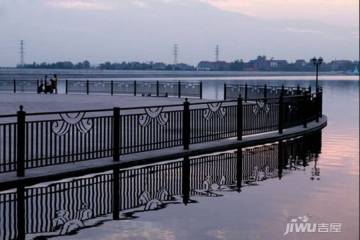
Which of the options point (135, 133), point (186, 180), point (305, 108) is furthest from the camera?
point (305, 108)

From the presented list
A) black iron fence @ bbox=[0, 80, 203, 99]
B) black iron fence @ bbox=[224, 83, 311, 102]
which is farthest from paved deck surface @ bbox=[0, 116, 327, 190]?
black iron fence @ bbox=[0, 80, 203, 99]

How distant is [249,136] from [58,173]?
29.9ft

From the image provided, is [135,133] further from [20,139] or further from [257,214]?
[257,214]

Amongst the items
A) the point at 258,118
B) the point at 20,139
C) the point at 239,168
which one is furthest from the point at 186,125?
the point at 20,139

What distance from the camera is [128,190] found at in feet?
40.1

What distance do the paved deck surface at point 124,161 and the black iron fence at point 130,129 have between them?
0.21m

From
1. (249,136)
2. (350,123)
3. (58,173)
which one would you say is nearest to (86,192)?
(58,173)

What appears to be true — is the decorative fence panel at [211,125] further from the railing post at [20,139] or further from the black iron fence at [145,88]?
the black iron fence at [145,88]

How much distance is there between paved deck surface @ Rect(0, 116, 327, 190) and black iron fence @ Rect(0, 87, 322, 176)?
21 centimetres

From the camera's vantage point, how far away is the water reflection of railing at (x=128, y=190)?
9828mm

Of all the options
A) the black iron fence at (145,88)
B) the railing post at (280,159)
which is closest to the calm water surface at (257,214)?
the railing post at (280,159)

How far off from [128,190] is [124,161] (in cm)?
255

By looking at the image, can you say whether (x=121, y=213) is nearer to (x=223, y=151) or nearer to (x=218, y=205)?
(x=218, y=205)

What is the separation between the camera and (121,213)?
10.4 m
